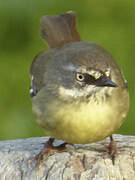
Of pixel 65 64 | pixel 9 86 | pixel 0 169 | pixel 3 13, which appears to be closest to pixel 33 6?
pixel 3 13

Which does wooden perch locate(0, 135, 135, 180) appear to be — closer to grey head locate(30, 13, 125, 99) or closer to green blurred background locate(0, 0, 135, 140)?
grey head locate(30, 13, 125, 99)

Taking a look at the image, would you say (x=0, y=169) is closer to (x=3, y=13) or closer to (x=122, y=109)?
(x=122, y=109)

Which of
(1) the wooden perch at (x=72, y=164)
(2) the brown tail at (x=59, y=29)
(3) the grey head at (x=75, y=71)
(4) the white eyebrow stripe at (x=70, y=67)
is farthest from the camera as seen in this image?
(2) the brown tail at (x=59, y=29)

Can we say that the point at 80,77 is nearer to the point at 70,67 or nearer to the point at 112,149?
the point at 70,67

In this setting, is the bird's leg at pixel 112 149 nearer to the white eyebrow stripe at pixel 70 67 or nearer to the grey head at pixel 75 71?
the grey head at pixel 75 71

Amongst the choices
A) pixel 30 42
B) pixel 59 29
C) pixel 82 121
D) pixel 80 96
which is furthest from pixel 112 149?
pixel 30 42

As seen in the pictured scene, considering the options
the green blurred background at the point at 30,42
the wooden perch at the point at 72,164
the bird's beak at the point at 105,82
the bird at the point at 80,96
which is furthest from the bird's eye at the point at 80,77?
the green blurred background at the point at 30,42

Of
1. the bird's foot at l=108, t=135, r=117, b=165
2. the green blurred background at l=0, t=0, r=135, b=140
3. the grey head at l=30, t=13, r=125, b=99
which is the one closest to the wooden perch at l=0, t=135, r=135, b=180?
the bird's foot at l=108, t=135, r=117, b=165
